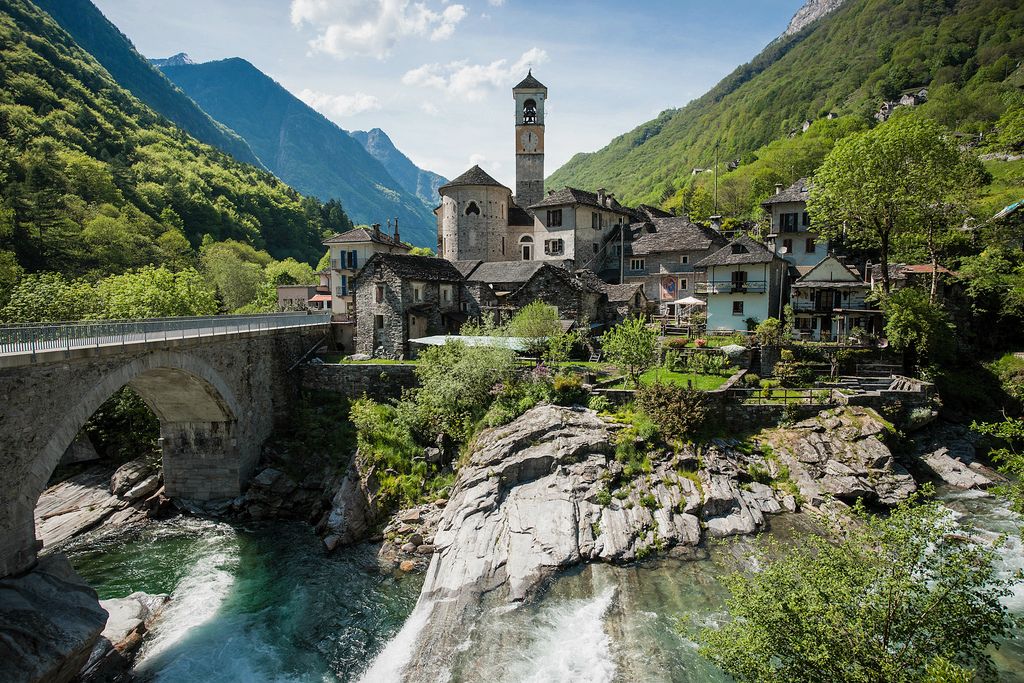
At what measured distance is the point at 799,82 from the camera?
131 m

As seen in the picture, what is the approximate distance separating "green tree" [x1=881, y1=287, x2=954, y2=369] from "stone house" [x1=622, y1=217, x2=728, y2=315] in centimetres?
1608

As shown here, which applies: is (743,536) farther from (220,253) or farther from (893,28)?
(893,28)

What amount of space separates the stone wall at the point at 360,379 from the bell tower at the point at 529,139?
38305 mm

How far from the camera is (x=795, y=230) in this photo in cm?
4506

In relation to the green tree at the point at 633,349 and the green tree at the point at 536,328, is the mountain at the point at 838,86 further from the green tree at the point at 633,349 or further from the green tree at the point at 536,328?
the green tree at the point at 633,349

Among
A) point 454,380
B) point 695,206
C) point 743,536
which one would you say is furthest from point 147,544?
point 695,206

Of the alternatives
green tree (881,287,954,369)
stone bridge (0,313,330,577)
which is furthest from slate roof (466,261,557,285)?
green tree (881,287,954,369)

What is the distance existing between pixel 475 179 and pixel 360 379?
29242 millimetres

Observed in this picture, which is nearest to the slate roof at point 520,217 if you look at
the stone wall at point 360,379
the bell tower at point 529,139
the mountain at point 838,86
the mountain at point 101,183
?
the bell tower at point 529,139

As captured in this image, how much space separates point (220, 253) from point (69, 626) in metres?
62.1

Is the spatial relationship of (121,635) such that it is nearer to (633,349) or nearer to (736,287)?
(633,349)

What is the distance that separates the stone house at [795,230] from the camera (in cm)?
4462

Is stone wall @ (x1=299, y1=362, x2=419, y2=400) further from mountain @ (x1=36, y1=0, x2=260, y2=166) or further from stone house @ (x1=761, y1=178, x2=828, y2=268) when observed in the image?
mountain @ (x1=36, y1=0, x2=260, y2=166)

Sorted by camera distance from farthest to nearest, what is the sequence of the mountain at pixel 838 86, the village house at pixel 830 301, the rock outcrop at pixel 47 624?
the mountain at pixel 838 86, the village house at pixel 830 301, the rock outcrop at pixel 47 624
